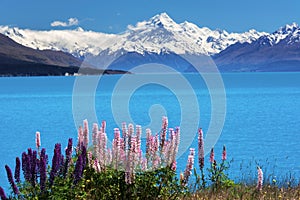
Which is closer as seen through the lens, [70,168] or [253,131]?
[70,168]

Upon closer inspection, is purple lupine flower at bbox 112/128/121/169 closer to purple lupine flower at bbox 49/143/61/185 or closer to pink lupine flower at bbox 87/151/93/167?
pink lupine flower at bbox 87/151/93/167

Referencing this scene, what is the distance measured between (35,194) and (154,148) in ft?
6.61

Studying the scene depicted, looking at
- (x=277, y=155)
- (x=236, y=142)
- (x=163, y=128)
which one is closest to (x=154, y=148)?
(x=163, y=128)

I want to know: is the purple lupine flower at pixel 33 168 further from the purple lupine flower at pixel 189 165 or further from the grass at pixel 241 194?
the grass at pixel 241 194

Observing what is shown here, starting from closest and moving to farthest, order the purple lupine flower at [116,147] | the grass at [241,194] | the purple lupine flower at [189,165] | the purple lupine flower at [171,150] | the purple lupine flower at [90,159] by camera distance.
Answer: the purple lupine flower at [116,147] → the purple lupine flower at [171,150] → the purple lupine flower at [189,165] → the purple lupine flower at [90,159] → the grass at [241,194]

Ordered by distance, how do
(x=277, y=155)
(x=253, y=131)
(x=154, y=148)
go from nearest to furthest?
1. (x=154, y=148)
2. (x=277, y=155)
3. (x=253, y=131)

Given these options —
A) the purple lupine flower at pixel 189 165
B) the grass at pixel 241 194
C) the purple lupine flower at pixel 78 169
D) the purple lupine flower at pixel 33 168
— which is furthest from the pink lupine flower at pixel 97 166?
the grass at pixel 241 194

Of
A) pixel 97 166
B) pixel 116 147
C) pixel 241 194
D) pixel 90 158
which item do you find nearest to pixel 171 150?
pixel 116 147

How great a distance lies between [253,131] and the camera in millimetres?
49062

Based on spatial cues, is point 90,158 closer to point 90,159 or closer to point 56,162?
point 90,159

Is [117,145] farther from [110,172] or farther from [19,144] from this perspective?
[19,144]

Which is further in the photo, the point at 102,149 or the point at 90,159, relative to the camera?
the point at 90,159

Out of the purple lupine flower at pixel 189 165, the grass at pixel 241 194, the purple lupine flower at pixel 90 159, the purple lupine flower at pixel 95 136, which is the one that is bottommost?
the grass at pixel 241 194

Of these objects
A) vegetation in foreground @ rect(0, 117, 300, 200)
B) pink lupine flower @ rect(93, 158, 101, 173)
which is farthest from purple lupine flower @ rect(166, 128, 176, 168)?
pink lupine flower @ rect(93, 158, 101, 173)
